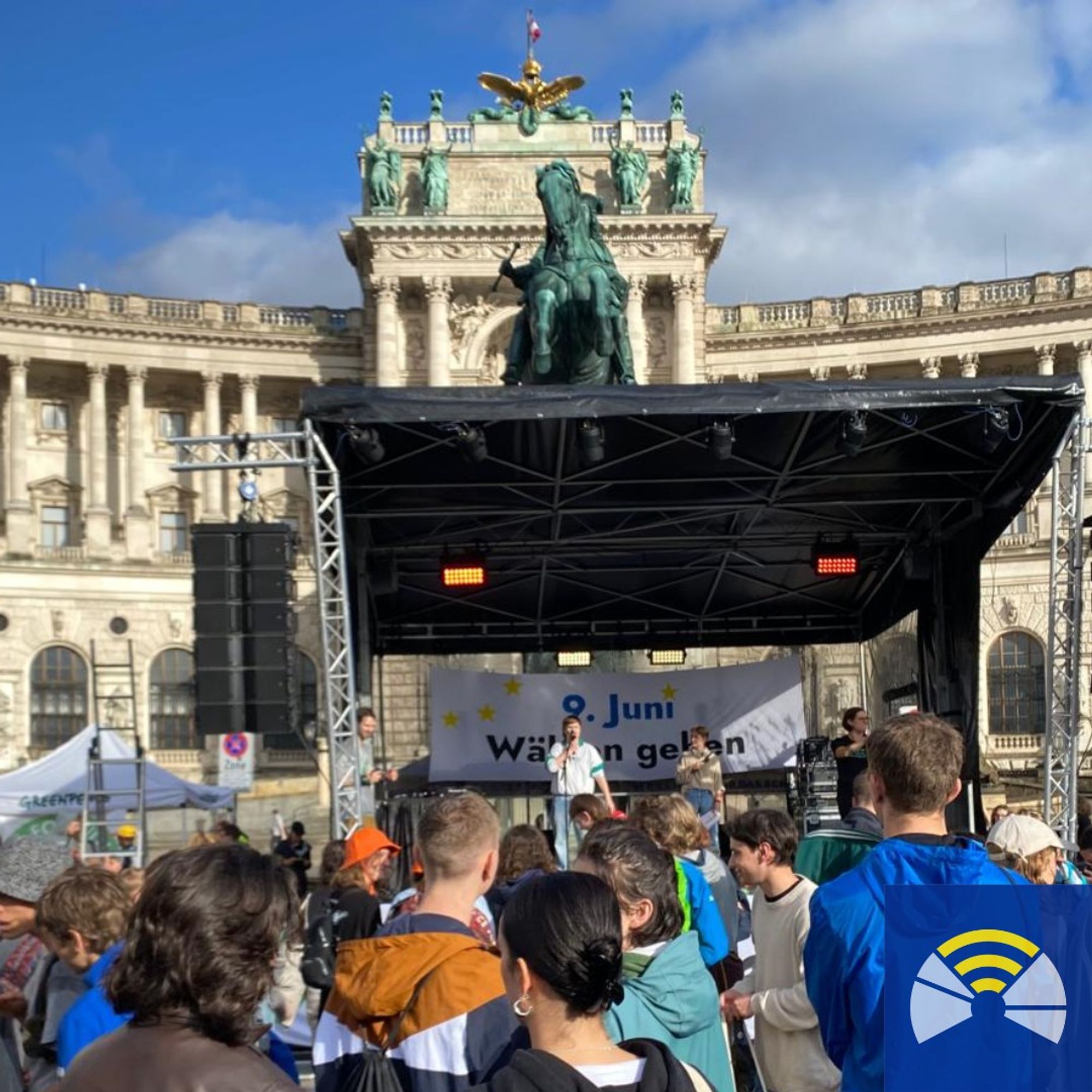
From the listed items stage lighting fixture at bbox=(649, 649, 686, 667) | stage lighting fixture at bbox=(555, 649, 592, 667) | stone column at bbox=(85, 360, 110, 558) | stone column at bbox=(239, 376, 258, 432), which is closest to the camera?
stage lighting fixture at bbox=(555, 649, 592, 667)

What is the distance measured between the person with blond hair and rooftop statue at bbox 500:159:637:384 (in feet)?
41.5

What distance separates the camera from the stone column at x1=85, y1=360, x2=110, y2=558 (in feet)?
185

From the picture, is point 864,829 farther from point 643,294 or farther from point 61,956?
point 643,294

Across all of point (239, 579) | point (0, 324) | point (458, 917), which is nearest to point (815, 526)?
point (239, 579)

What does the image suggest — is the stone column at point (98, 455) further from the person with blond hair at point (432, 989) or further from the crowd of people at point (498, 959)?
the person with blond hair at point (432, 989)

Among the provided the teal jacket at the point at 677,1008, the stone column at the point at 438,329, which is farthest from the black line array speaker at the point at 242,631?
the stone column at the point at 438,329

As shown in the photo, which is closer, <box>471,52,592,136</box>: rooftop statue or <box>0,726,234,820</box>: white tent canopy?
<box>0,726,234,820</box>: white tent canopy

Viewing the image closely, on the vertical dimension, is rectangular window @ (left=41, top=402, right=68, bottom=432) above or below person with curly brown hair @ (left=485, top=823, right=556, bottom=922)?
above

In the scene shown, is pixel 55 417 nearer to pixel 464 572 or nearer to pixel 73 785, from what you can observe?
pixel 73 785

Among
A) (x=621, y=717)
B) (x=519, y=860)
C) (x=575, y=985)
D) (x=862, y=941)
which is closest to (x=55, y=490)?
(x=621, y=717)

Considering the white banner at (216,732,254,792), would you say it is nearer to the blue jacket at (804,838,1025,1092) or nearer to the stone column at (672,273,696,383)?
the blue jacket at (804,838,1025,1092)

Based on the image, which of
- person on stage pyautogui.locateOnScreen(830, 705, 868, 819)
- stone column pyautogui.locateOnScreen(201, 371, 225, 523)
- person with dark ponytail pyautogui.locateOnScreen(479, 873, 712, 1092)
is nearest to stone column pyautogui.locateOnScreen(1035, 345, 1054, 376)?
stone column pyautogui.locateOnScreen(201, 371, 225, 523)

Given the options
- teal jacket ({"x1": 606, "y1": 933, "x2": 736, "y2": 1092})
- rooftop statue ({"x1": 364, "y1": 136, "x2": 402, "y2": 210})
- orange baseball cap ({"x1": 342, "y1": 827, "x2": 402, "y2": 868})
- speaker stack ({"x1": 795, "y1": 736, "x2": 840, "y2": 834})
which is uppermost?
rooftop statue ({"x1": 364, "y1": 136, "x2": 402, "y2": 210})

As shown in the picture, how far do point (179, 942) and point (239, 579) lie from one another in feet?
33.8
